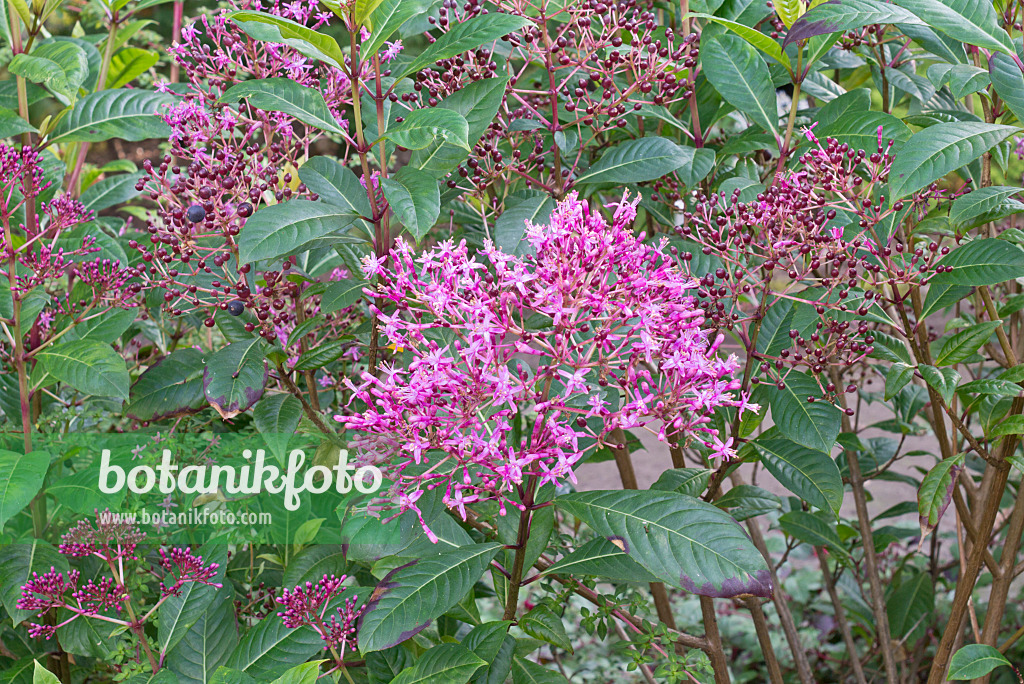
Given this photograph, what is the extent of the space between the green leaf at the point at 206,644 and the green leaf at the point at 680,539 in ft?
2.63

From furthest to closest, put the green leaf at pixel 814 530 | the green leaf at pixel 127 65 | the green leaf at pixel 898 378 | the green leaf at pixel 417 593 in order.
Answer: the green leaf at pixel 127 65, the green leaf at pixel 814 530, the green leaf at pixel 898 378, the green leaf at pixel 417 593

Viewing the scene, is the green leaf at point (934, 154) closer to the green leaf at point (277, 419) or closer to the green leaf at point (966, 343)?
the green leaf at point (966, 343)

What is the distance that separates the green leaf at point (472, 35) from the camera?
4.13 ft

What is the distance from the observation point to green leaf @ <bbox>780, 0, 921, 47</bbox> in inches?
49.7

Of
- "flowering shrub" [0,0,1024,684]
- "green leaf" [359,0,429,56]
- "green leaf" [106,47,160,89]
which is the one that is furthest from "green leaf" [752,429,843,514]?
"green leaf" [106,47,160,89]

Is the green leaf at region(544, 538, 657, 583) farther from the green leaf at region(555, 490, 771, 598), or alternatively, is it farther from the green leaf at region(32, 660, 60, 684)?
the green leaf at region(32, 660, 60, 684)

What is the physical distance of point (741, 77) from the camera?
161 centimetres

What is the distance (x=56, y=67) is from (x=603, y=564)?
133 centimetres

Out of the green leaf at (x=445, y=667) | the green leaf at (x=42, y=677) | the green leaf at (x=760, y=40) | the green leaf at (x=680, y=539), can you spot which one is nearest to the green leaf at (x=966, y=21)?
the green leaf at (x=760, y=40)

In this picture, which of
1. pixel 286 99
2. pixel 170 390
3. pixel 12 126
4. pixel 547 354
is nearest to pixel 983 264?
pixel 547 354

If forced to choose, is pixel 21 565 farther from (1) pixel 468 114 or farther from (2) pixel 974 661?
(2) pixel 974 661

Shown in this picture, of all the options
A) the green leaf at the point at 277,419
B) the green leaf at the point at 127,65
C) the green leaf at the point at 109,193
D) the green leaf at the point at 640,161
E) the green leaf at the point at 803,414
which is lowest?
the green leaf at the point at 803,414

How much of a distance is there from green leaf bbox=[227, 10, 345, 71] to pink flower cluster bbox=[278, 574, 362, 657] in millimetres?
869

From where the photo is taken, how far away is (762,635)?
2.11 metres
